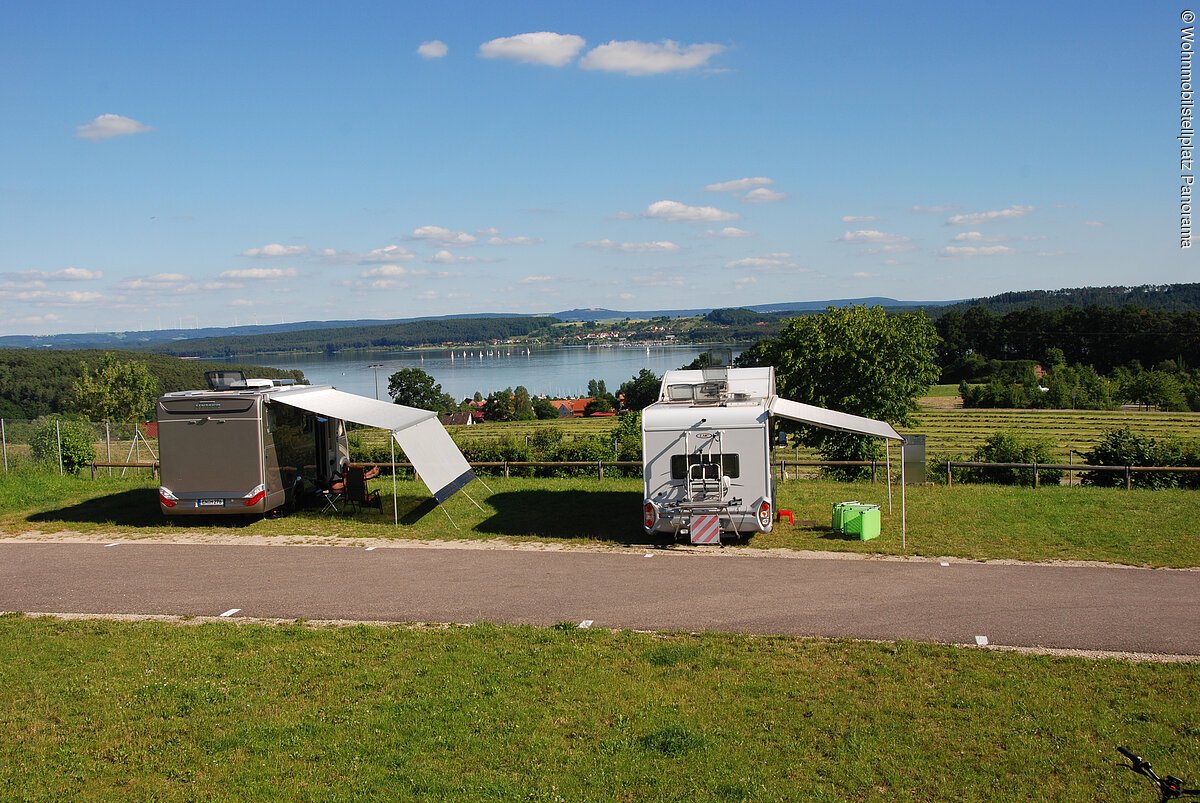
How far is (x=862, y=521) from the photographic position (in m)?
14.9

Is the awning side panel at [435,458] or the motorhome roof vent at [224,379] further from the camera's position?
the motorhome roof vent at [224,379]

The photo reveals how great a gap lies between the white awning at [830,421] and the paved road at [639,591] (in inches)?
106

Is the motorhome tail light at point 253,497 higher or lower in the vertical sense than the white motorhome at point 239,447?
lower

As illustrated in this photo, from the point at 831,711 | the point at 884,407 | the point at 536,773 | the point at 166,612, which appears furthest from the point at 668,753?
the point at 884,407

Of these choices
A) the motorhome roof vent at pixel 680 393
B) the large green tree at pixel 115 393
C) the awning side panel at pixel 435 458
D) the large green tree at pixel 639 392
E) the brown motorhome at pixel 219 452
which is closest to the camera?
the motorhome roof vent at pixel 680 393

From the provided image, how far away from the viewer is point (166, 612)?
11258 millimetres

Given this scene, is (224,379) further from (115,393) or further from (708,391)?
(115,393)

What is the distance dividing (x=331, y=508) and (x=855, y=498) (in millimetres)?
10184

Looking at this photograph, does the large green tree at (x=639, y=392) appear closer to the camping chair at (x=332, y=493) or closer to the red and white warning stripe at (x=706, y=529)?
the camping chair at (x=332, y=493)

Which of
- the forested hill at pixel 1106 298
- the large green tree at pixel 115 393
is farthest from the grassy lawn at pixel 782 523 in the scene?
the forested hill at pixel 1106 298

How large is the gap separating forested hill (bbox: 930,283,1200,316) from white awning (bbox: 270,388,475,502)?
8917 centimetres

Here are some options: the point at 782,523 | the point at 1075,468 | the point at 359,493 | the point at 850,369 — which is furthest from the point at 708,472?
the point at 850,369

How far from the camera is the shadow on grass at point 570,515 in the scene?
1595cm

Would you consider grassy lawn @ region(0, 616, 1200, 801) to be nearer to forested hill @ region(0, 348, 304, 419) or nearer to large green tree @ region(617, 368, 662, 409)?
forested hill @ region(0, 348, 304, 419)
